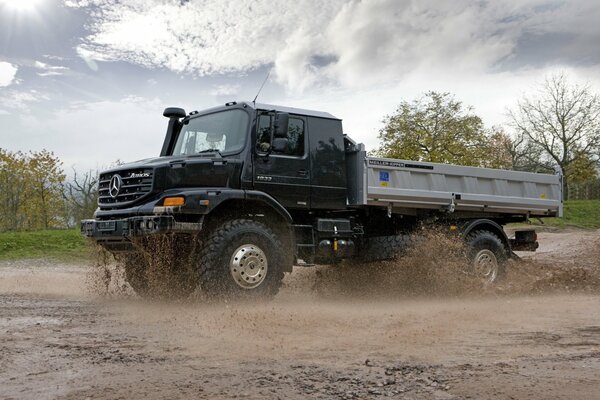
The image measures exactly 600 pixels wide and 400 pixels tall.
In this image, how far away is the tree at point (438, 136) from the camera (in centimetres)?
3306

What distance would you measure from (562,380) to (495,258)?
670cm

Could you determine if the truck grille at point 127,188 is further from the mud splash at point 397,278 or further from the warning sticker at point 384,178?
the warning sticker at point 384,178

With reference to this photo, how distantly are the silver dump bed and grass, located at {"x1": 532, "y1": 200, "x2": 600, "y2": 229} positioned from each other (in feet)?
59.6

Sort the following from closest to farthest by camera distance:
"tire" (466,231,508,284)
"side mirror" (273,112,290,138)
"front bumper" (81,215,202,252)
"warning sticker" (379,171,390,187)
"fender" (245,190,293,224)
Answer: "front bumper" (81,215,202,252) < "fender" (245,190,293,224) < "side mirror" (273,112,290,138) < "warning sticker" (379,171,390,187) < "tire" (466,231,508,284)

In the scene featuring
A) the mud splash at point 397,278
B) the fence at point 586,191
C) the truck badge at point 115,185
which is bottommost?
the mud splash at point 397,278

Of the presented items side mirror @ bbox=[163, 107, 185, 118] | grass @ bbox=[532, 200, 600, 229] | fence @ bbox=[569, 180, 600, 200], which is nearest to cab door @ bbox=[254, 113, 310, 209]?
side mirror @ bbox=[163, 107, 185, 118]

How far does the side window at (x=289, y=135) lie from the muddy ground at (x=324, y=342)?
227cm

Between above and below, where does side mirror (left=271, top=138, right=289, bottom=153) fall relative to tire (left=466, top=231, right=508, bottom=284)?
above

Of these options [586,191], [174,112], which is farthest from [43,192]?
[586,191]

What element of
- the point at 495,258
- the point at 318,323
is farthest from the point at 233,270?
the point at 495,258

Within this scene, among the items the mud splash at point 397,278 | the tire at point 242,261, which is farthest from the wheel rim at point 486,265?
the tire at point 242,261

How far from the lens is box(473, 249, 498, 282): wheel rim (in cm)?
1032

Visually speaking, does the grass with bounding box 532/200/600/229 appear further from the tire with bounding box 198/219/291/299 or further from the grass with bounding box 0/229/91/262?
the tire with bounding box 198/219/291/299

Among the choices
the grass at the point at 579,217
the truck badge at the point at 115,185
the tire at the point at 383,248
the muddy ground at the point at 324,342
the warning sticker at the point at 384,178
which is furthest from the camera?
the grass at the point at 579,217
